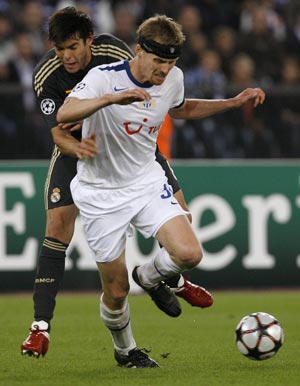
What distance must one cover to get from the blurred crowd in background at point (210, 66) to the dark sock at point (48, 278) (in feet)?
15.9

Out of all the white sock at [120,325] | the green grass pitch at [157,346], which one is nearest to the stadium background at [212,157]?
the green grass pitch at [157,346]

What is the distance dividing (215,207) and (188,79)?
2106 mm

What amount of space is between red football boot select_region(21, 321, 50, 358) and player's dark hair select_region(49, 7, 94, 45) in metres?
1.91

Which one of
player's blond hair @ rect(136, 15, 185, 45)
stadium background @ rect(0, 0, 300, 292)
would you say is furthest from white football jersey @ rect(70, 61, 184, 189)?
stadium background @ rect(0, 0, 300, 292)

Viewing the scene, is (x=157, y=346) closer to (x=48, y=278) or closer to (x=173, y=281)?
(x=173, y=281)

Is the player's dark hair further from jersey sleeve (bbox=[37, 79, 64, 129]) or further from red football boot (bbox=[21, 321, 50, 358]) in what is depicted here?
red football boot (bbox=[21, 321, 50, 358])

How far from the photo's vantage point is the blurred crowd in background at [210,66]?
13.3 metres

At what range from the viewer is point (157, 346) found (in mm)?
8430

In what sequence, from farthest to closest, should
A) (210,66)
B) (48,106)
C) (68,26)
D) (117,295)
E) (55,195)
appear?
(210,66) → (55,195) → (48,106) → (68,26) → (117,295)

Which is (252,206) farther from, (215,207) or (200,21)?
(200,21)

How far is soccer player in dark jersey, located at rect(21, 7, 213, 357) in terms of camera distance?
745 cm

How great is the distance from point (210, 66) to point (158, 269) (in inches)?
293

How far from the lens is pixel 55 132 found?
23.6 feet

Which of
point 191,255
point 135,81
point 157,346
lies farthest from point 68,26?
point 157,346
